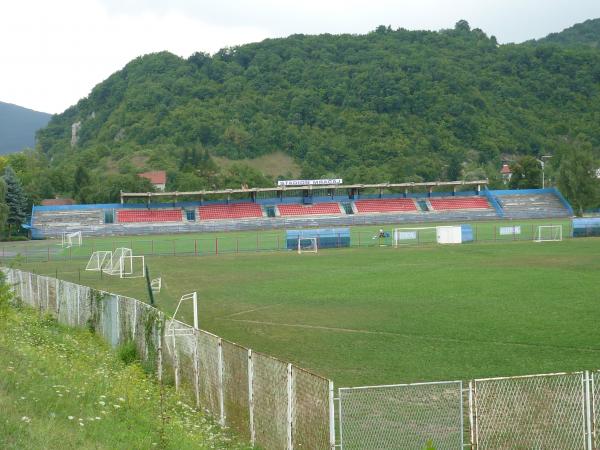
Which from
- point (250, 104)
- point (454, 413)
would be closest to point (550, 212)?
point (454, 413)

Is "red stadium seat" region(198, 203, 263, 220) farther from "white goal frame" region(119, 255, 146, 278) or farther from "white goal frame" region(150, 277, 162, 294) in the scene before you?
"white goal frame" region(150, 277, 162, 294)

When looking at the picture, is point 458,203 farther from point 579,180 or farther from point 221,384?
point 221,384

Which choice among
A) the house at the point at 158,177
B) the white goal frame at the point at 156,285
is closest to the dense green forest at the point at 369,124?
the house at the point at 158,177

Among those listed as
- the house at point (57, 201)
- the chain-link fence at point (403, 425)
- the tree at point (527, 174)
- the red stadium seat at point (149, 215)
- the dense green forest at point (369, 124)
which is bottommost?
the chain-link fence at point (403, 425)

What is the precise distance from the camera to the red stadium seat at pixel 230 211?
93.3 meters

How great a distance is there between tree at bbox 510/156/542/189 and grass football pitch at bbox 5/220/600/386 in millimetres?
73494

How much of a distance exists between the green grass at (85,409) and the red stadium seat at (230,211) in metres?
77.3

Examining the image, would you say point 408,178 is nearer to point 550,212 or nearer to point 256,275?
point 550,212

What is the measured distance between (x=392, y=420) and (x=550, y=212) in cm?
8913

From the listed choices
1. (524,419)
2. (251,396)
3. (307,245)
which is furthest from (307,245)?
(524,419)

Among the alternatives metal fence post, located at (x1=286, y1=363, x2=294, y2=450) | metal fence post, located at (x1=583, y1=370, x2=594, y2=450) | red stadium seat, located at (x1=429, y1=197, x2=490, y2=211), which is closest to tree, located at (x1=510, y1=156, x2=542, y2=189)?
red stadium seat, located at (x1=429, y1=197, x2=490, y2=211)

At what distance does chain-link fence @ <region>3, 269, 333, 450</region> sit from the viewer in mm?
10750

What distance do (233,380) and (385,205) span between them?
86.4m

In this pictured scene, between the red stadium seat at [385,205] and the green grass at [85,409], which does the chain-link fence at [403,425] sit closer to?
the green grass at [85,409]
